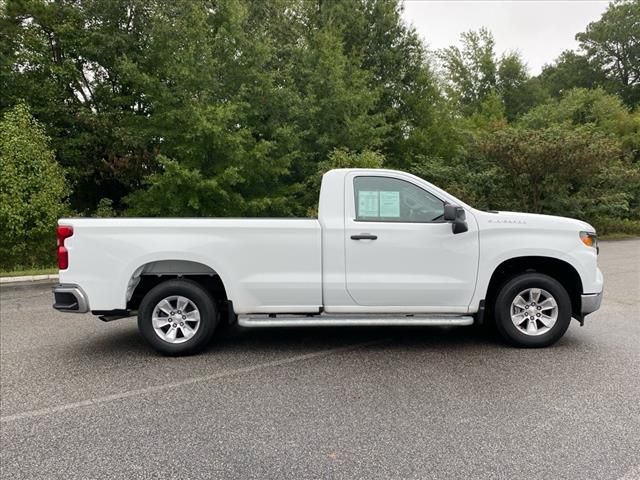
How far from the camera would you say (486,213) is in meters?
5.14

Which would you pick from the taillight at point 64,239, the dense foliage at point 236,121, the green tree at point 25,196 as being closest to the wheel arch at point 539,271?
the taillight at point 64,239

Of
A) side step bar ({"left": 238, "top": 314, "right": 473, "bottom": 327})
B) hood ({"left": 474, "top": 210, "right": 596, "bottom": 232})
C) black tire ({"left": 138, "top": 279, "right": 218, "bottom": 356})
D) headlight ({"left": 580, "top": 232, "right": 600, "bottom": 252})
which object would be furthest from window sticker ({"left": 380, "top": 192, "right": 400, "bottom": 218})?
black tire ({"left": 138, "top": 279, "right": 218, "bottom": 356})

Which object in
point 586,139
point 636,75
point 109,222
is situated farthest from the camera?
point 636,75

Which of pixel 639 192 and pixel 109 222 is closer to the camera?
pixel 109 222

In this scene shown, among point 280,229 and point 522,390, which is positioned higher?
point 280,229

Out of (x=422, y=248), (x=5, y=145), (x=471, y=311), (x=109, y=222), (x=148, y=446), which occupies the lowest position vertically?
(x=148, y=446)

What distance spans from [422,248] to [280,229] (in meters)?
1.50

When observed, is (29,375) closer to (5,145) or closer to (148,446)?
(148,446)

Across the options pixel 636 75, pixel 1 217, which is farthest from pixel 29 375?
pixel 636 75

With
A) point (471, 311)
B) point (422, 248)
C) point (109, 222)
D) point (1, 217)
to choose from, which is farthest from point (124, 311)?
point (1, 217)

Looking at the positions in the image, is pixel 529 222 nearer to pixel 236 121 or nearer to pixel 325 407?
pixel 325 407

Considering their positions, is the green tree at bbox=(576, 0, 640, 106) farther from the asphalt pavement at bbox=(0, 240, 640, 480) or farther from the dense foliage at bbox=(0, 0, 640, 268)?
the asphalt pavement at bbox=(0, 240, 640, 480)

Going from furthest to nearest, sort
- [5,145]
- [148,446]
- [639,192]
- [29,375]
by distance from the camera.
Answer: [639,192], [5,145], [29,375], [148,446]

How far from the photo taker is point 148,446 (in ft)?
10.3
